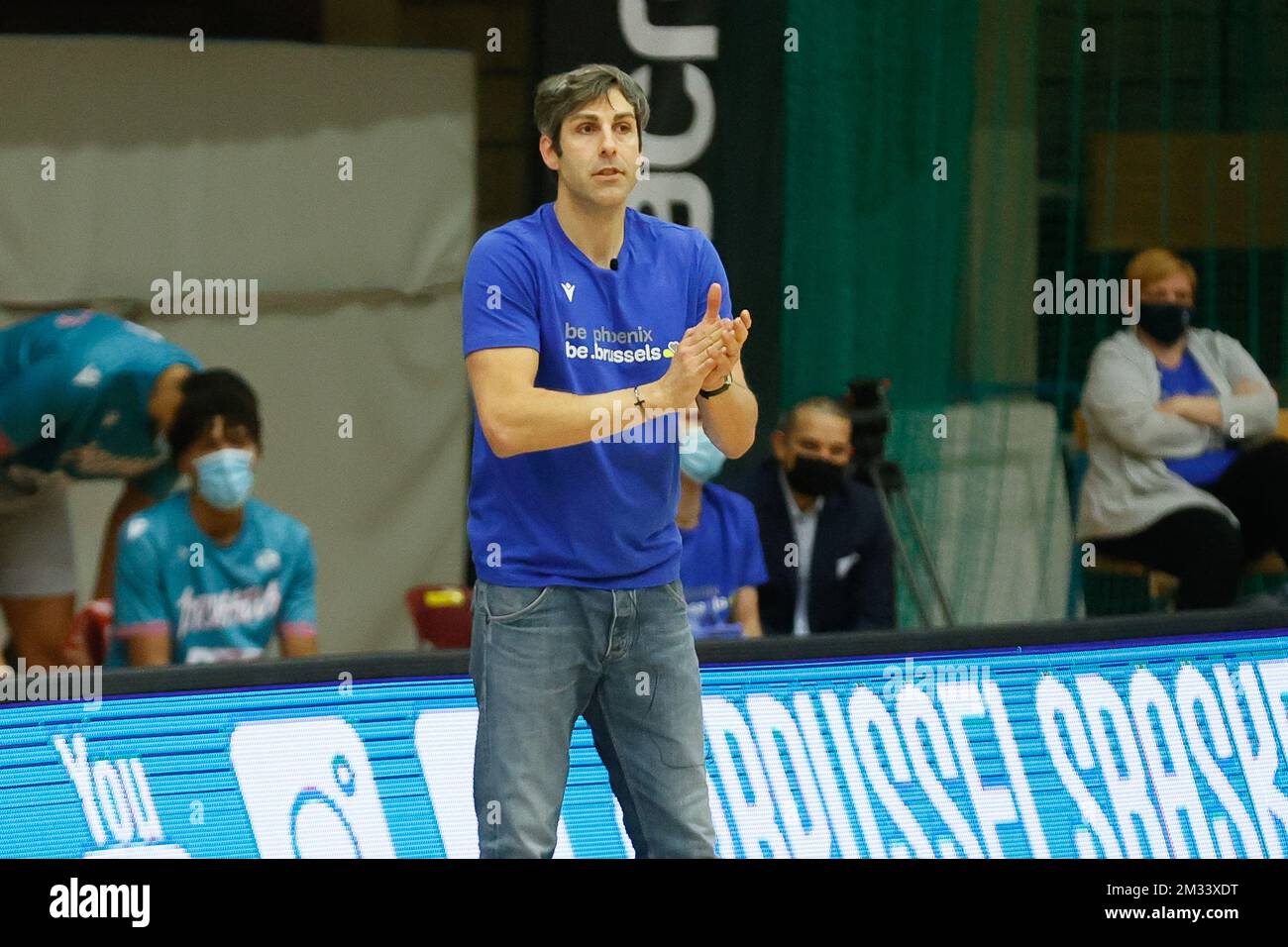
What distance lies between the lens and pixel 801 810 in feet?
15.3

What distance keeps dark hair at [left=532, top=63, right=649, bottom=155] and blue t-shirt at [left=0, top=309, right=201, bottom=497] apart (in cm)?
285

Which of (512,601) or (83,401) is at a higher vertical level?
(83,401)

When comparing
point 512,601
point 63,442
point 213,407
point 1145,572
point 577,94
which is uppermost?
point 577,94

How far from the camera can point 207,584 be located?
5.51 m

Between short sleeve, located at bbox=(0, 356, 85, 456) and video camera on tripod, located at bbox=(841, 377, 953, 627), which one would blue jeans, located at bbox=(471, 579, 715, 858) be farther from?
video camera on tripod, located at bbox=(841, 377, 953, 627)

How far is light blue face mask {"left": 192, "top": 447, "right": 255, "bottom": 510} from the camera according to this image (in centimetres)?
558

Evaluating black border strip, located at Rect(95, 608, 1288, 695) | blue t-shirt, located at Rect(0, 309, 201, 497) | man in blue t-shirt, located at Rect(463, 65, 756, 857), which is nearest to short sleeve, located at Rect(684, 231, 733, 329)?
man in blue t-shirt, located at Rect(463, 65, 756, 857)

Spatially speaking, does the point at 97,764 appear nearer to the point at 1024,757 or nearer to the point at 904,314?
the point at 1024,757

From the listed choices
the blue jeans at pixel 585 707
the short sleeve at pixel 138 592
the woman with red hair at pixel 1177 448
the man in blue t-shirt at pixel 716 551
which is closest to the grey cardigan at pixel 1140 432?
the woman with red hair at pixel 1177 448

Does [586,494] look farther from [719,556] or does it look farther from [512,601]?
[719,556]

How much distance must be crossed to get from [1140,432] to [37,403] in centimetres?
363

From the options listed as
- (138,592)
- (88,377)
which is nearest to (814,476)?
(138,592)

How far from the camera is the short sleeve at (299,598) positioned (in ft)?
18.4
